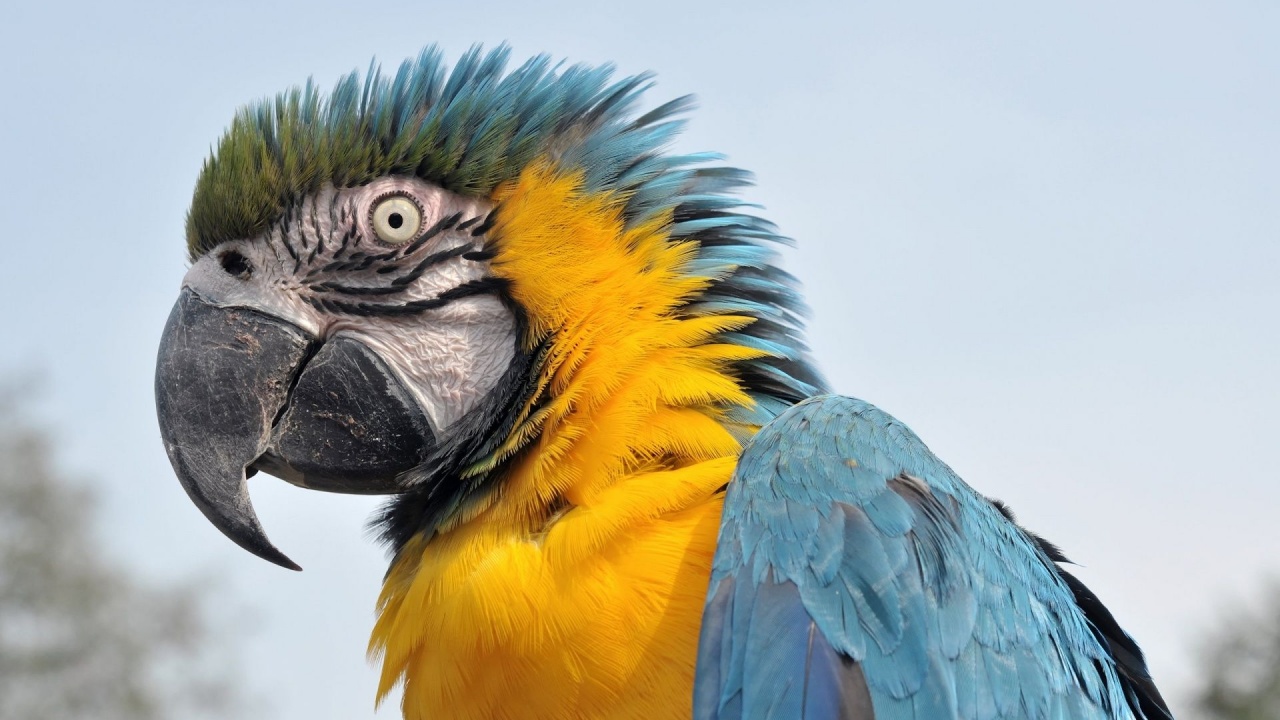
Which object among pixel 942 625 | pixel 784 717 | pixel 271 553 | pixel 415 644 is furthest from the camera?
pixel 271 553

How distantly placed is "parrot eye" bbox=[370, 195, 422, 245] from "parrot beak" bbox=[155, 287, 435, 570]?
0.27 m

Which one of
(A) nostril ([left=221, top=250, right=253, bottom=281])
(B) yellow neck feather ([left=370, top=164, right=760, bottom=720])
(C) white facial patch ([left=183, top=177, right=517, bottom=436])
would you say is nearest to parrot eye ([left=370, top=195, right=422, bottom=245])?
(C) white facial patch ([left=183, top=177, right=517, bottom=436])

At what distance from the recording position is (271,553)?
7.63 ft

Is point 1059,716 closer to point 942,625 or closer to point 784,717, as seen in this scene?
point 942,625

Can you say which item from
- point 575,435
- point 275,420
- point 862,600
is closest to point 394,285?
point 275,420

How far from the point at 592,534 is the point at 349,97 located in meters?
1.27

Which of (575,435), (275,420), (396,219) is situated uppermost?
(396,219)

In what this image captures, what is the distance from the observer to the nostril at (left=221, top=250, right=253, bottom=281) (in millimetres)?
2412

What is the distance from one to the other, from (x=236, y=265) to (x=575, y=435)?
3.23 feet

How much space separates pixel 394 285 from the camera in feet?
7.72

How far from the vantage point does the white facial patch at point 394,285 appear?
2285 millimetres

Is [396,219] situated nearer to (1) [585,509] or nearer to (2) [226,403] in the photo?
(2) [226,403]

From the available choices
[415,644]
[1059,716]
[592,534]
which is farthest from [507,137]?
[1059,716]

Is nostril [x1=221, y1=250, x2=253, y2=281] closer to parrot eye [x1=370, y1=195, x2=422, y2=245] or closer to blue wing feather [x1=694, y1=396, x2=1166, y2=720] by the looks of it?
parrot eye [x1=370, y1=195, x2=422, y2=245]
